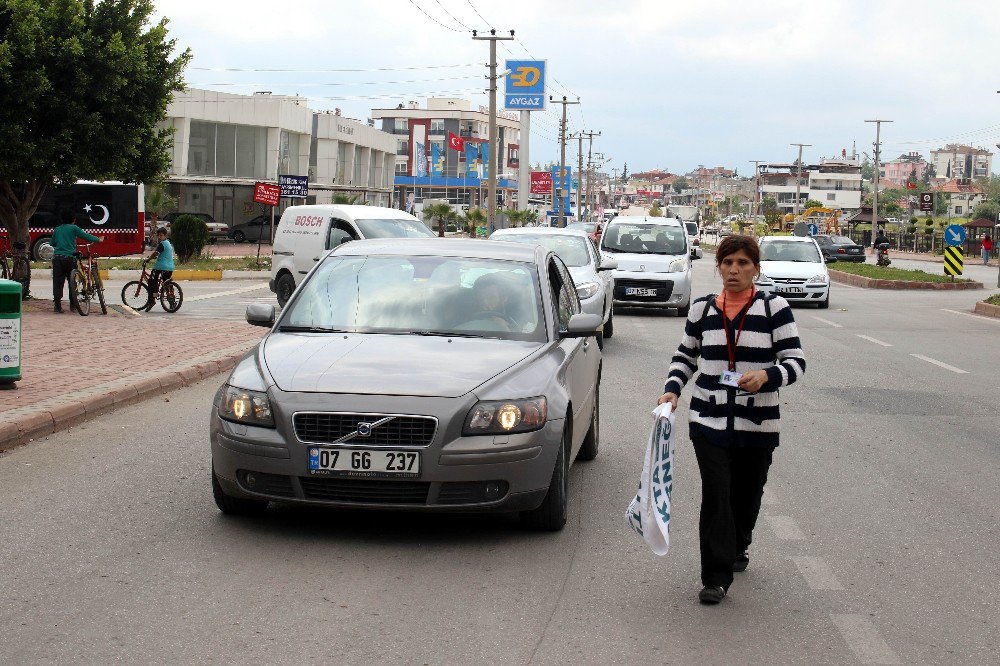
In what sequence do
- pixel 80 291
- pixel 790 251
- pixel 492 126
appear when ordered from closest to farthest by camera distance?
pixel 80 291, pixel 790 251, pixel 492 126

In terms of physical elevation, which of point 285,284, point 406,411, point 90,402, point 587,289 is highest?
point 587,289

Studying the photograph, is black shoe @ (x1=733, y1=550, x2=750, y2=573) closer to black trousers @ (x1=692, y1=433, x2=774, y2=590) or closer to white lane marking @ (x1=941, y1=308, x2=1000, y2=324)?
black trousers @ (x1=692, y1=433, x2=774, y2=590)

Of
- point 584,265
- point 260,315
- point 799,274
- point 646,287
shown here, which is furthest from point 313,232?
point 260,315

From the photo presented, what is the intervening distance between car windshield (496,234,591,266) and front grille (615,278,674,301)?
4059mm

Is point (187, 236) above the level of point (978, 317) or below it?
above

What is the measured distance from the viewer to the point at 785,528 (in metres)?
6.94

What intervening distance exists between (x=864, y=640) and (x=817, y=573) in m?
1.03

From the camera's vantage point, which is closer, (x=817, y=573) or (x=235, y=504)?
(x=817, y=573)

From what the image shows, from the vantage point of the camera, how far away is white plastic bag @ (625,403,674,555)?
17.9 feet

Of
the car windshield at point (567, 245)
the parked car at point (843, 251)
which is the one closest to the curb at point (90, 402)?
the car windshield at point (567, 245)

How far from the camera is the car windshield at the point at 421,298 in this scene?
7355 mm

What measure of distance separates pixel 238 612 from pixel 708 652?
1859 mm

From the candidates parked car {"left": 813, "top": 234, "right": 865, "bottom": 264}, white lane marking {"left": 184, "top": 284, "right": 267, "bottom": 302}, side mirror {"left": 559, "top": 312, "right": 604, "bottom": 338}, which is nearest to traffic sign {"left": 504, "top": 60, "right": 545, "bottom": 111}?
parked car {"left": 813, "top": 234, "right": 865, "bottom": 264}

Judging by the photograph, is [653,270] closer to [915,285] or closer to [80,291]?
[80,291]
